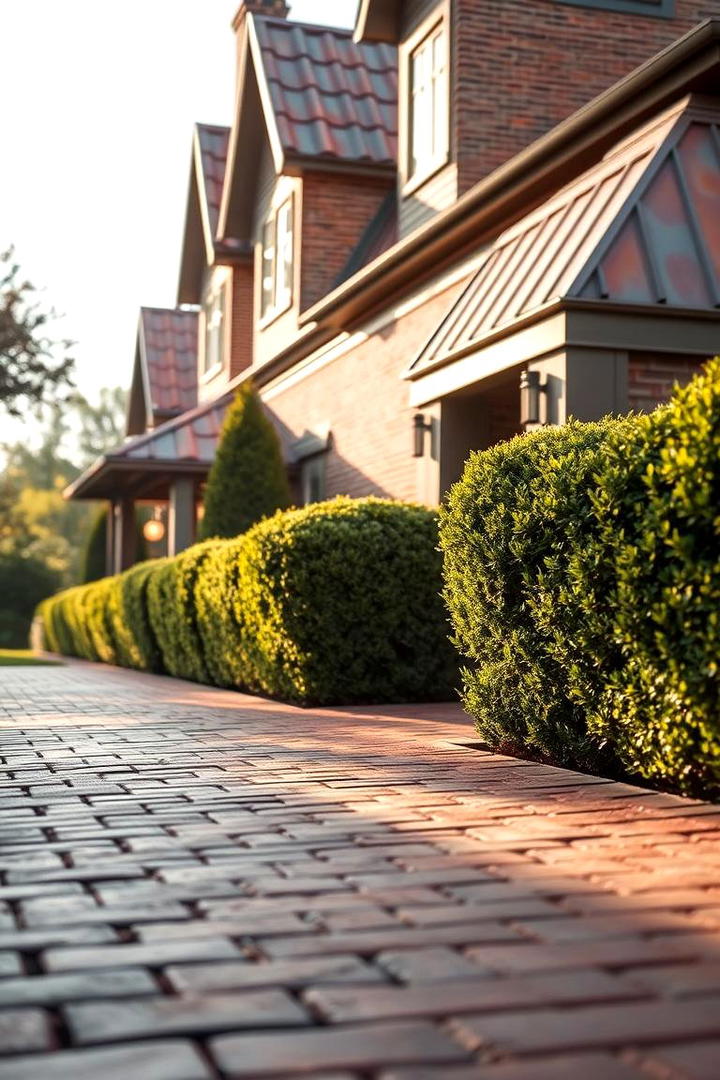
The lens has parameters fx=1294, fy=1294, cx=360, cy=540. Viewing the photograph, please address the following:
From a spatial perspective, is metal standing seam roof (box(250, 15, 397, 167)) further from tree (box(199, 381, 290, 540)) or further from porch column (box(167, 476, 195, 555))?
porch column (box(167, 476, 195, 555))

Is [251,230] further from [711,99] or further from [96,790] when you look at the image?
[96,790]

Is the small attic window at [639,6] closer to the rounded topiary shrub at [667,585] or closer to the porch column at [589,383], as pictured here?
the porch column at [589,383]

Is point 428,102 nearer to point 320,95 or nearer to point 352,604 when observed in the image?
point 320,95

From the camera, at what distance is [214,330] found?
27.2 metres

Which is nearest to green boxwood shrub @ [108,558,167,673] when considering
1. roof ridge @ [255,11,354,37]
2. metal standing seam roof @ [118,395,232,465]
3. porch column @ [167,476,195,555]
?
porch column @ [167,476,195,555]

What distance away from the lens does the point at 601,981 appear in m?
2.95

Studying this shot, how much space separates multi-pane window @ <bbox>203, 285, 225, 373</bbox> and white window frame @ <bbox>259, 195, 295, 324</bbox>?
3.17 m

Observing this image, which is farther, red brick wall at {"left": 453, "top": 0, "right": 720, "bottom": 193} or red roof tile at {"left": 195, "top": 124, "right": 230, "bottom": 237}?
red roof tile at {"left": 195, "top": 124, "right": 230, "bottom": 237}

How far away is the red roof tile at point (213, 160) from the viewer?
2644 centimetres

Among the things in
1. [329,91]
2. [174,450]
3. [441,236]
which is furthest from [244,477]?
[329,91]

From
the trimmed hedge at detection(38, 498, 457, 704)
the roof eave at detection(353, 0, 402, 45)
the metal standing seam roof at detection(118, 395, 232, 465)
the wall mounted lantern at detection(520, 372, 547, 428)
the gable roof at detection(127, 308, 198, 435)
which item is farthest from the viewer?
the gable roof at detection(127, 308, 198, 435)

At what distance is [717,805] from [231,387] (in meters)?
19.5

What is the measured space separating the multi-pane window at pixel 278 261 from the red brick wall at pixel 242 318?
229 centimetres

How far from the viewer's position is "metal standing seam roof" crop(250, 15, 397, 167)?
2012cm
